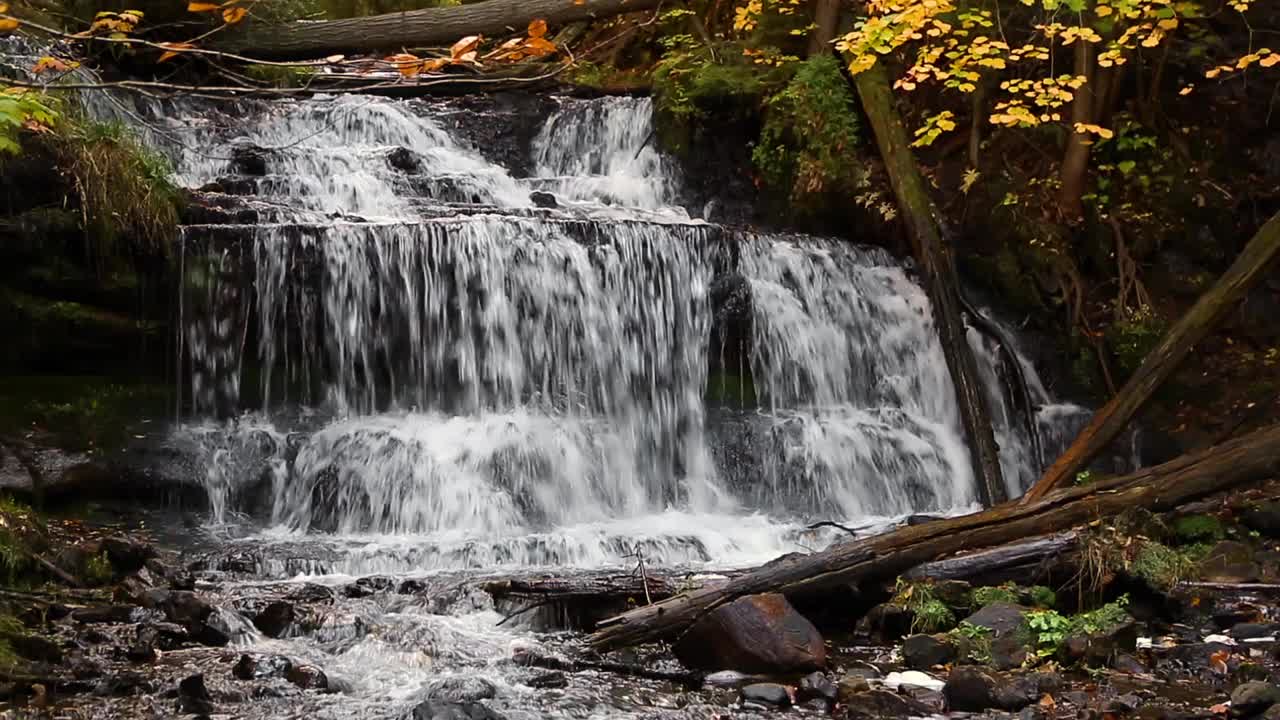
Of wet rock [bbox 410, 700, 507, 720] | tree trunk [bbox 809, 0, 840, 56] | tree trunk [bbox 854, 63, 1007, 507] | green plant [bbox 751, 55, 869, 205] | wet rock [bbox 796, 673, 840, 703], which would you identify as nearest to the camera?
wet rock [bbox 410, 700, 507, 720]

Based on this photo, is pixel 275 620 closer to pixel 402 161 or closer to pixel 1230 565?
pixel 1230 565

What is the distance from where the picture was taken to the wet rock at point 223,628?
6285 mm

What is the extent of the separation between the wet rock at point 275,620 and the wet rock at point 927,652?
329 cm

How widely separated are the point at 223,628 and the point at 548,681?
1.90 meters

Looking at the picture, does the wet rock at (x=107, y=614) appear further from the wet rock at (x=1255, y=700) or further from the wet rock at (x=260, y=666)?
the wet rock at (x=1255, y=700)

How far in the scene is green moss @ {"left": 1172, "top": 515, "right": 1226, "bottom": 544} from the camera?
316 inches

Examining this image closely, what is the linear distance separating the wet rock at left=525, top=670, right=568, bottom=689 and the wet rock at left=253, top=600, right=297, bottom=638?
1594 millimetres

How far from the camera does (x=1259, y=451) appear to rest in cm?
701

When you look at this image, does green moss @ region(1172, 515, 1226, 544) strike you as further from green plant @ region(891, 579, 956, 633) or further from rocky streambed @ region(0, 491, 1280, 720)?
green plant @ region(891, 579, 956, 633)

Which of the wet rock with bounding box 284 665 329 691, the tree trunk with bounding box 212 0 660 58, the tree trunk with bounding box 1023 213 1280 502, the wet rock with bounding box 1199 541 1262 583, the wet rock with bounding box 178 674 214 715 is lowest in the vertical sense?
the wet rock with bounding box 1199 541 1262 583

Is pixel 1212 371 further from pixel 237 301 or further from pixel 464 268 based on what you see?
pixel 237 301

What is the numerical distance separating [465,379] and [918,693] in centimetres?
582

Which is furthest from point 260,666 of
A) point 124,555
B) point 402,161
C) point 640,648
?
point 402,161

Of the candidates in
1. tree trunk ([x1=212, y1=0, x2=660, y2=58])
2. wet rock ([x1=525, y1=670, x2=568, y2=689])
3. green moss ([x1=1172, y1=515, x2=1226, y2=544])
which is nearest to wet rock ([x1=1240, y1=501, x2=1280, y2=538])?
green moss ([x1=1172, y1=515, x2=1226, y2=544])
